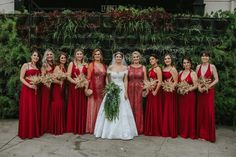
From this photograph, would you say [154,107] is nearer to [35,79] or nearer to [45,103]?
[45,103]

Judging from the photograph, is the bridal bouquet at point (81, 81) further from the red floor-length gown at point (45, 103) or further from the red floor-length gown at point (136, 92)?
the red floor-length gown at point (136, 92)

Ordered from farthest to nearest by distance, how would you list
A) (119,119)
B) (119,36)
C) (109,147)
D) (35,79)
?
1. (119,36)
2. (119,119)
3. (35,79)
4. (109,147)

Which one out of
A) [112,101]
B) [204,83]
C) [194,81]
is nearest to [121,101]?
[112,101]

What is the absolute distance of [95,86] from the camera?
9.83m

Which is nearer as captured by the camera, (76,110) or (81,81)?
(81,81)

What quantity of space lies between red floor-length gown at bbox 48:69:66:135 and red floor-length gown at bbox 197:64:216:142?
3005 millimetres

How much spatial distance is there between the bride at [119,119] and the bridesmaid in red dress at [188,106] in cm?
108

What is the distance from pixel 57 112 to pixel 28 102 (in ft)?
2.46

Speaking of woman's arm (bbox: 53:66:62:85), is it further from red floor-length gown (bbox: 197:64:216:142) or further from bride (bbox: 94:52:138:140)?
red floor-length gown (bbox: 197:64:216:142)

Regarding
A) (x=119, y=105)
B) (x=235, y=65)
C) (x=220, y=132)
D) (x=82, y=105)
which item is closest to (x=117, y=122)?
(x=119, y=105)

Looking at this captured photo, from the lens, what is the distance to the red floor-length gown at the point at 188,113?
952 centimetres

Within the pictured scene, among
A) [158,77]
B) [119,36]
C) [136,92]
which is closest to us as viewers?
[158,77]

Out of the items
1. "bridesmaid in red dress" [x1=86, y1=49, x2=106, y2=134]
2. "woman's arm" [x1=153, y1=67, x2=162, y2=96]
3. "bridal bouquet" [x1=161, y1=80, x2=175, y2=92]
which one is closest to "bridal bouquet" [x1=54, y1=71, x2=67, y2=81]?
"bridesmaid in red dress" [x1=86, y1=49, x2=106, y2=134]

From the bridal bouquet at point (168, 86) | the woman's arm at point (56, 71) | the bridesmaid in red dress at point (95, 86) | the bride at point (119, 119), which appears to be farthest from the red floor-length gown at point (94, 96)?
the bridal bouquet at point (168, 86)
